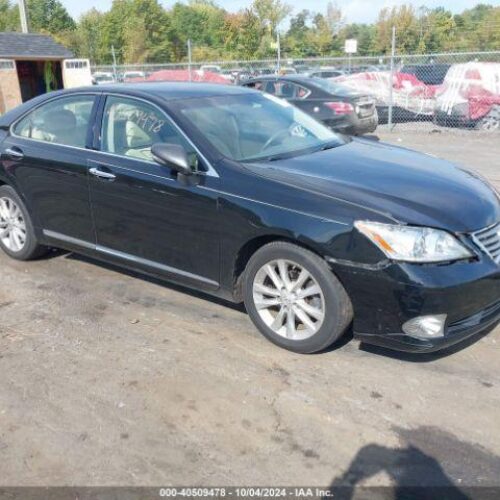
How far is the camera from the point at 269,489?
263cm

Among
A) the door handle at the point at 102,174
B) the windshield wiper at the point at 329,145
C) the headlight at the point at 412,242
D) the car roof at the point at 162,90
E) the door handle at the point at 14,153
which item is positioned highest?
the car roof at the point at 162,90

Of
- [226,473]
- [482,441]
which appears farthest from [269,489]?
[482,441]

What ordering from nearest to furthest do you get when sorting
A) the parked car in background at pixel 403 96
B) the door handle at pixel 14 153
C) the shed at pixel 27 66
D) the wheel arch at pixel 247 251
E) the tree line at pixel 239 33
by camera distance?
1. the wheel arch at pixel 247 251
2. the door handle at pixel 14 153
3. the parked car in background at pixel 403 96
4. the shed at pixel 27 66
5. the tree line at pixel 239 33

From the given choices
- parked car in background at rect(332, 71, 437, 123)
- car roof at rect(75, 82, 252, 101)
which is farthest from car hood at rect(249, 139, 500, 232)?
parked car in background at rect(332, 71, 437, 123)

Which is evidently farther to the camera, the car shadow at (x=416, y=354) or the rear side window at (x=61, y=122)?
the rear side window at (x=61, y=122)

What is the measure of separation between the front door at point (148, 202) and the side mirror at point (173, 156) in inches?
3.5

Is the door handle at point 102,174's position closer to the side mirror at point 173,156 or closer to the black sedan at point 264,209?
the black sedan at point 264,209

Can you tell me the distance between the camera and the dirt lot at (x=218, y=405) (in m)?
2.77

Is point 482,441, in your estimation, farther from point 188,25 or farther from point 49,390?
point 188,25

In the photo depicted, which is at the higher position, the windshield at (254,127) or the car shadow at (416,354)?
the windshield at (254,127)

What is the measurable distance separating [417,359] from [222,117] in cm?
218

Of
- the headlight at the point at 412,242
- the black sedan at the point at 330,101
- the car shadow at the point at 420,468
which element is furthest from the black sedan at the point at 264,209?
the black sedan at the point at 330,101

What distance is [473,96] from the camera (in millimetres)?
14008

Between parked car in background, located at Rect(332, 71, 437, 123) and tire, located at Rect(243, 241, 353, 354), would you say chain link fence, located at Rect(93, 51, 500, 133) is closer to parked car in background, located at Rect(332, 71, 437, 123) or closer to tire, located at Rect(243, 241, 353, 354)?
parked car in background, located at Rect(332, 71, 437, 123)
